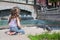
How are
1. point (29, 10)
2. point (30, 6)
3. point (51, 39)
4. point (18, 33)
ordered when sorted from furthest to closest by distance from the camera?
point (30, 6) → point (29, 10) → point (18, 33) → point (51, 39)

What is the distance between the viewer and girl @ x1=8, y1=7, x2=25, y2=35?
1093 cm

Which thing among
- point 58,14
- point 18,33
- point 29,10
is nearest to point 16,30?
point 18,33

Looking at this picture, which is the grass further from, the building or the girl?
the building

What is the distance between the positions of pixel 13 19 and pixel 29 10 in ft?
79.6

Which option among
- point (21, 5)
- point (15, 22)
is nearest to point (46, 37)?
point (15, 22)

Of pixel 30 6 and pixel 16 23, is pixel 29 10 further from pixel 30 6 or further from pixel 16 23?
pixel 16 23

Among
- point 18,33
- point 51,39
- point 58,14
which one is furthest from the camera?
point 58,14

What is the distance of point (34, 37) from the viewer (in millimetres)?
10289

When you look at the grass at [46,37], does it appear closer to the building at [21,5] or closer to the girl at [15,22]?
the girl at [15,22]

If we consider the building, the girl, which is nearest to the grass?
the girl

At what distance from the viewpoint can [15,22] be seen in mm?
11180

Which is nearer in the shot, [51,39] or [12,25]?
[51,39]

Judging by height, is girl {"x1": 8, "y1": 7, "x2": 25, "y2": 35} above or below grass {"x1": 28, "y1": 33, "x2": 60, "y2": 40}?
above

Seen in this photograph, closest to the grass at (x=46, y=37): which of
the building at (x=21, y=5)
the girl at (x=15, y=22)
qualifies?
the girl at (x=15, y=22)
